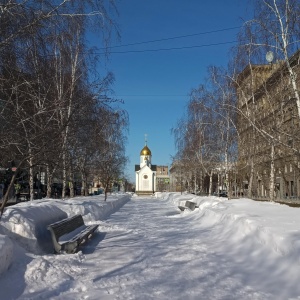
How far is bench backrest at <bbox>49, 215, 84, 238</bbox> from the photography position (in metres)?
9.27

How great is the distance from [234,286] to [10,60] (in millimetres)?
5774

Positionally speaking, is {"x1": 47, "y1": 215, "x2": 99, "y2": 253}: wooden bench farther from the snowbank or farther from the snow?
the snowbank

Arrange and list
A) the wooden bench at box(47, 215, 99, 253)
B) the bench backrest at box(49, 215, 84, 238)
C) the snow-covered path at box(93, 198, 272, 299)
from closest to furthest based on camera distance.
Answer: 1. the snow-covered path at box(93, 198, 272, 299)
2. the wooden bench at box(47, 215, 99, 253)
3. the bench backrest at box(49, 215, 84, 238)

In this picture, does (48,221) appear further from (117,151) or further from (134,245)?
(117,151)

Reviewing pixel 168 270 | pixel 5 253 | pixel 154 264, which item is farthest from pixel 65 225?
pixel 5 253

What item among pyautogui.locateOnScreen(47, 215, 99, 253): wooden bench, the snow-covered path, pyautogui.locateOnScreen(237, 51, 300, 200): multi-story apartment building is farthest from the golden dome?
pyautogui.locateOnScreen(47, 215, 99, 253): wooden bench

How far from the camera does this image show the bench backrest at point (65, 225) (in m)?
9.27

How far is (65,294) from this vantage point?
5938mm

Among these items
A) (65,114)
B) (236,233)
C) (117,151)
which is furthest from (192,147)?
(236,233)

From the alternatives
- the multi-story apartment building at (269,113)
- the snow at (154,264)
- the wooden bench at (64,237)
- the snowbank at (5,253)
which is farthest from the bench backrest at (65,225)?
the multi-story apartment building at (269,113)

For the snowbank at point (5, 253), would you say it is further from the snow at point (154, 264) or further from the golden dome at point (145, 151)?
the golden dome at point (145, 151)

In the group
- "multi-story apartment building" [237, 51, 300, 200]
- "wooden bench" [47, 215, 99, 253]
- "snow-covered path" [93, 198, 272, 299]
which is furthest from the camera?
"multi-story apartment building" [237, 51, 300, 200]

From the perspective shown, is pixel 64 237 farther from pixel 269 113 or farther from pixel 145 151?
pixel 145 151

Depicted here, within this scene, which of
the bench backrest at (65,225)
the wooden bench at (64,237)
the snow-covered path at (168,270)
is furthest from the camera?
the bench backrest at (65,225)
